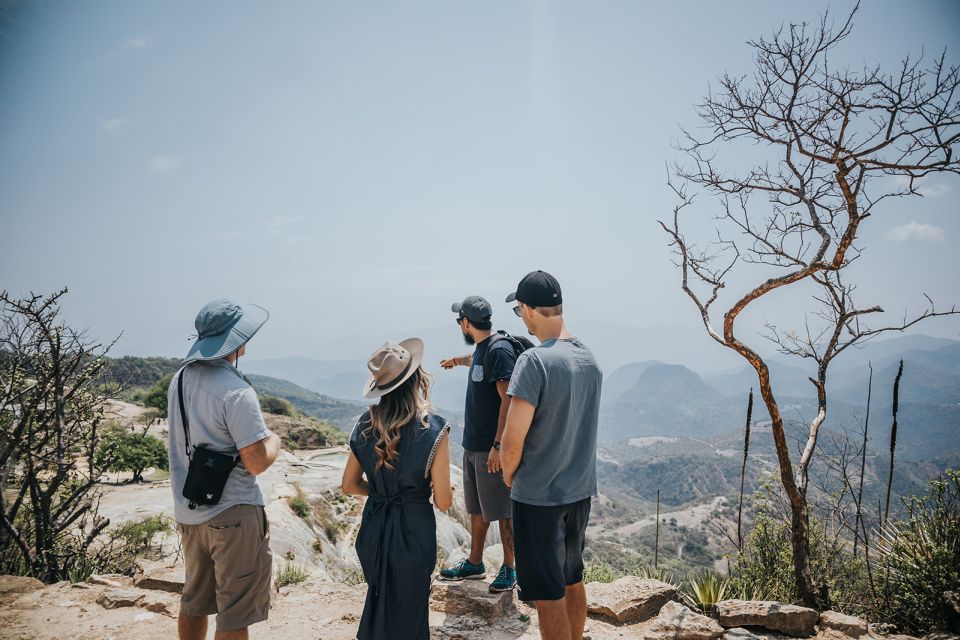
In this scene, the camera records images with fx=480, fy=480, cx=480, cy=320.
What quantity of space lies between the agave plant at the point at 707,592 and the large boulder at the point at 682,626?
1.50ft

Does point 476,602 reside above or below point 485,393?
below

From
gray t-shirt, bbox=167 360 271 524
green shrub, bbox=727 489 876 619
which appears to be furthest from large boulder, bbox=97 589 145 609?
green shrub, bbox=727 489 876 619

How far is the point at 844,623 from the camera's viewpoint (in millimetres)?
4262

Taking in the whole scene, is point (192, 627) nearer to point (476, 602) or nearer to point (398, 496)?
point (398, 496)

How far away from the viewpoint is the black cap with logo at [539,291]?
10.1ft

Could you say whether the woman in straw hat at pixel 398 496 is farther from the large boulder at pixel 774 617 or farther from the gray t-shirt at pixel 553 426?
the large boulder at pixel 774 617

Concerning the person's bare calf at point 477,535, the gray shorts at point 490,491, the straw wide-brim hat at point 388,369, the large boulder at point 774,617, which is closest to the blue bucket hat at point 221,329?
the straw wide-brim hat at point 388,369

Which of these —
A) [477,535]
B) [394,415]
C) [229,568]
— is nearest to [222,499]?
[229,568]

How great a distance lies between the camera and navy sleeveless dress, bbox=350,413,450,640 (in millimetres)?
2678

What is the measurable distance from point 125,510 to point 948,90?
60.1ft

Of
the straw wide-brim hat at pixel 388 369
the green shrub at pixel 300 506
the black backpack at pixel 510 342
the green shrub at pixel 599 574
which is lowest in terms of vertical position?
the green shrub at pixel 300 506

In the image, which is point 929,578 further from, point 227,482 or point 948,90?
point 227,482

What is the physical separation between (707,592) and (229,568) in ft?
14.9

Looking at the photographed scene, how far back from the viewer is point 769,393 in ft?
16.7
